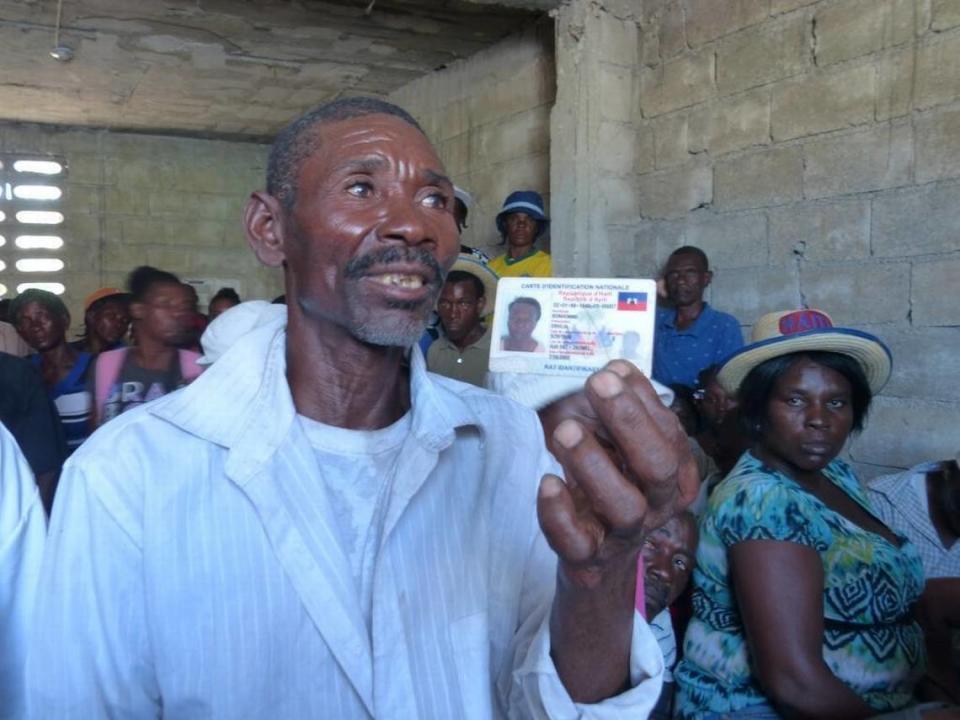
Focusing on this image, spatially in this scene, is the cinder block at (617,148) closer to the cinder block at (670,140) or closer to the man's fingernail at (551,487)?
the cinder block at (670,140)

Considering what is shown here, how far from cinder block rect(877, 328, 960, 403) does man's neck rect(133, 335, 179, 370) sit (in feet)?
10.1

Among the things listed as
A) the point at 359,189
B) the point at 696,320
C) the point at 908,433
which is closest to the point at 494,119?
the point at 696,320

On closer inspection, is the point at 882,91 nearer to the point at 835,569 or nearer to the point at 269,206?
the point at 835,569

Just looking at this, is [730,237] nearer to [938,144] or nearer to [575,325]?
[938,144]

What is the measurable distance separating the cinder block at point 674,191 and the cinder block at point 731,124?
0.13m

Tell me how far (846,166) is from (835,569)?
97.0 inches

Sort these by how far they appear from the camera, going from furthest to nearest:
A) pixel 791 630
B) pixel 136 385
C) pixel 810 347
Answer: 1. pixel 136 385
2. pixel 810 347
3. pixel 791 630

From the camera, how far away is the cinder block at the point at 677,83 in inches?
176

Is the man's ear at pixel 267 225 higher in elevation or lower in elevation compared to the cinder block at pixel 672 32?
lower

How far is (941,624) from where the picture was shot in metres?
2.31

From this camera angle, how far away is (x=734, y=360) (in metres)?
2.35

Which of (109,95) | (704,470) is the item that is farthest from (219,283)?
(704,470)

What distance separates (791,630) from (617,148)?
144 inches

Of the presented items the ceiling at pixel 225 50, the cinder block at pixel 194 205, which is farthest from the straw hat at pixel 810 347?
the cinder block at pixel 194 205
